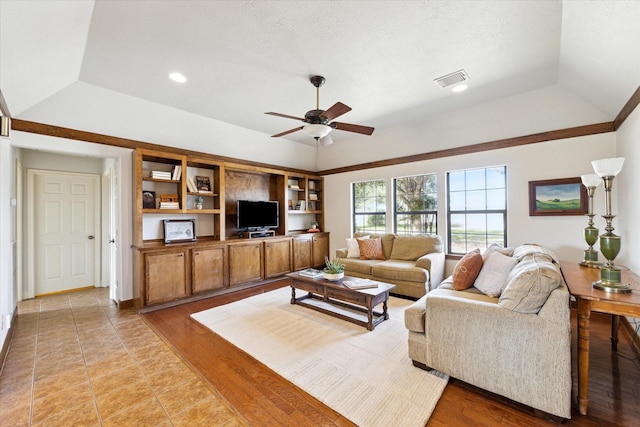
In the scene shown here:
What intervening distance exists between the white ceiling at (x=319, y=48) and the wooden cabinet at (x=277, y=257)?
Result: 8.59 ft

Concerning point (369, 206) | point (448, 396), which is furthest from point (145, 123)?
point (448, 396)

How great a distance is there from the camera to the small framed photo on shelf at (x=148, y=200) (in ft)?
13.1

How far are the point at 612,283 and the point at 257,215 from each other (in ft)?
Answer: 15.3

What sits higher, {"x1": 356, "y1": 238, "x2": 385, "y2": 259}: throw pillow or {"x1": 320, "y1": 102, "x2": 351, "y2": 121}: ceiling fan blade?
{"x1": 320, "y1": 102, "x2": 351, "y2": 121}: ceiling fan blade

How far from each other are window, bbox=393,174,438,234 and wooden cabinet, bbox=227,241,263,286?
108 inches

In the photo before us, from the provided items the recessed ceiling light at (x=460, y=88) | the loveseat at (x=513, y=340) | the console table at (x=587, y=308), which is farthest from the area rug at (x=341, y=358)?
the recessed ceiling light at (x=460, y=88)

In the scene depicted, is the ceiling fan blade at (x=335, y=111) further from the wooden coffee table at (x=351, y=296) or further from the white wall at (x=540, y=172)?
the white wall at (x=540, y=172)

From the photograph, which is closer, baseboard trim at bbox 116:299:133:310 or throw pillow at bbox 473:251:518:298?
throw pillow at bbox 473:251:518:298

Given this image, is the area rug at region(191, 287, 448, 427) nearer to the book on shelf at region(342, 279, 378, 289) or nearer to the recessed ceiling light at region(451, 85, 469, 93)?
the book on shelf at region(342, 279, 378, 289)

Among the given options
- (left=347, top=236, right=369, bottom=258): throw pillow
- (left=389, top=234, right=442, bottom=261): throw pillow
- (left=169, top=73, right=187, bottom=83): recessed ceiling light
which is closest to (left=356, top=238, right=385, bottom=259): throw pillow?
(left=347, top=236, right=369, bottom=258): throw pillow

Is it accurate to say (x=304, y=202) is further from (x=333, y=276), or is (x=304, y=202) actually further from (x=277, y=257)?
(x=333, y=276)

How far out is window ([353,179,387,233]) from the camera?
18.4 ft

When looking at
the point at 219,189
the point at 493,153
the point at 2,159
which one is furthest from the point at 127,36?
the point at 493,153

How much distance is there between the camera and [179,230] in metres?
4.26
